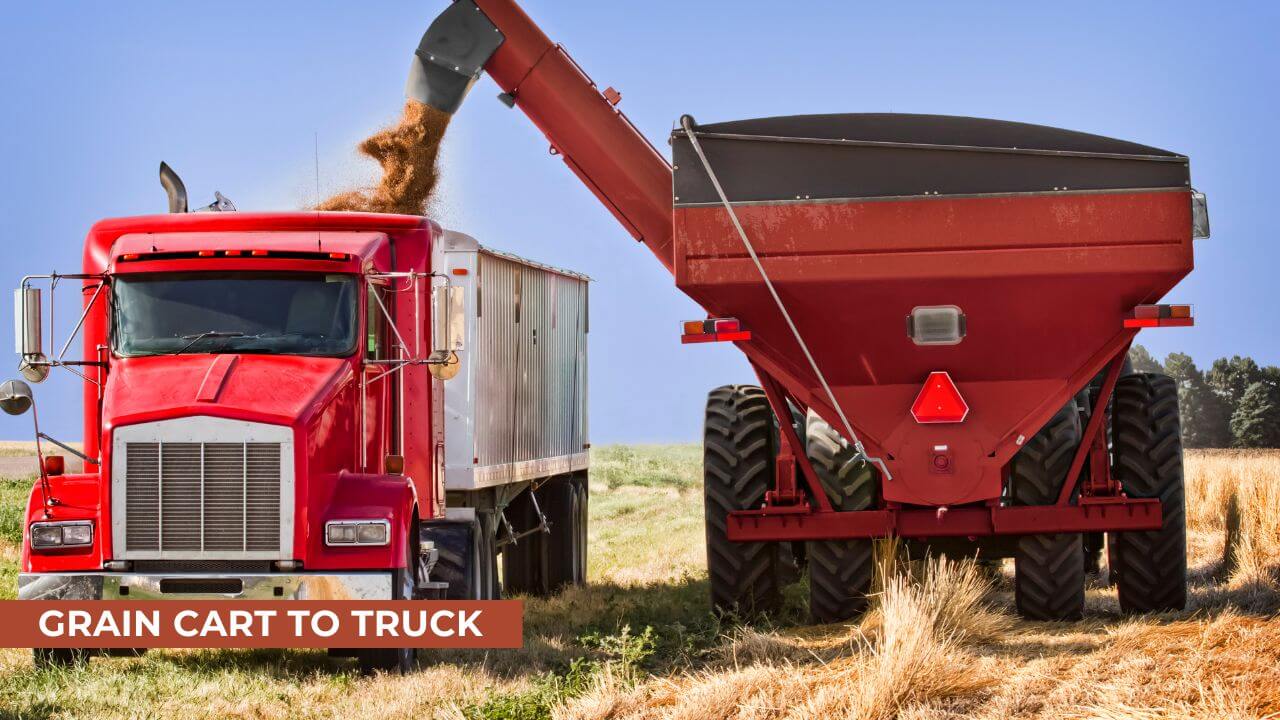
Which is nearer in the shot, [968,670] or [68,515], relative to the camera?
[968,670]

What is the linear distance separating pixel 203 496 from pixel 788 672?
12.7ft

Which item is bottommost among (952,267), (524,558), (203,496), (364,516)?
(524,558)

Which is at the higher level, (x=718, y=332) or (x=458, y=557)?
(x=718, y=332)

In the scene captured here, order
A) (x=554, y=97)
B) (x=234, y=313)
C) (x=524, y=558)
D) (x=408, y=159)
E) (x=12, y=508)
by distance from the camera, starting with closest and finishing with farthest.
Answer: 1. (x=234, y=313)
2. (x=554, y=97)
3. (x=408, y=159)
4. (x=524, y=558)
5. (x=12, y=508)

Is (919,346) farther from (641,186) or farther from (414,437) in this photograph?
(414,437)

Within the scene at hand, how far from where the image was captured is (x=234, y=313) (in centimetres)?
1091

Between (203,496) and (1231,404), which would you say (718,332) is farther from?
(1231,404)

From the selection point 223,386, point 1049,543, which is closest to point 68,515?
point 223,386

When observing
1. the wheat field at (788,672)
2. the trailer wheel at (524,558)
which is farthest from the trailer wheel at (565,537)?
the wheat field at (788,672)

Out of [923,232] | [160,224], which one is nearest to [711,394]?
[923,232]

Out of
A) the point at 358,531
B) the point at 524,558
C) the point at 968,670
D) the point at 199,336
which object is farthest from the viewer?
the point at 524,558

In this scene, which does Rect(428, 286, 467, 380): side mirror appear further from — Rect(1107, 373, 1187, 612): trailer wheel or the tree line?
the tree line

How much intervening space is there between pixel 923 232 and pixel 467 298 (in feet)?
15.2

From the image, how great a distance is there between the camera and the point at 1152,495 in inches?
494
